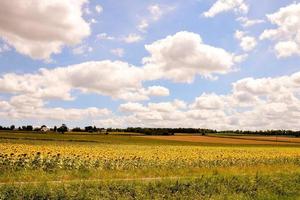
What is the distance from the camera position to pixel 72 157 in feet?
108

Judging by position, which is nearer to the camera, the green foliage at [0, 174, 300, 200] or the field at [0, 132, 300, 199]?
the green foliage at [0, 174, 300, 200]

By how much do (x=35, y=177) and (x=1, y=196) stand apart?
7663 millimetres

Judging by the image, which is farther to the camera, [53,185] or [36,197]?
[53,185]

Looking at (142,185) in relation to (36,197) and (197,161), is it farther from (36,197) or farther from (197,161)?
(197,161)

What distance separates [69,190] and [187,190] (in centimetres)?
594

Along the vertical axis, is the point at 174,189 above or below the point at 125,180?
below

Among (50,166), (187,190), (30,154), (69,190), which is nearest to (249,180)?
(187,190)

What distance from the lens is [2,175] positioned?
82.1 feet

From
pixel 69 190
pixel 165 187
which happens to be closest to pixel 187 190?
pixel 165 187

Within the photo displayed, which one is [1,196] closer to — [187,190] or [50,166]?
[187,190]

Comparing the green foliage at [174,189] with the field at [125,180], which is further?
the field at [125,180]

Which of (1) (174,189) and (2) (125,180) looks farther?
(2) (125,180)

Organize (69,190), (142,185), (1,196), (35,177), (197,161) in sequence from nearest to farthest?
(1,196)
(69,190)
(142,185)
(35,177)
(197,161)

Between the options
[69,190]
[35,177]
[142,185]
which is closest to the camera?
[69,190]
